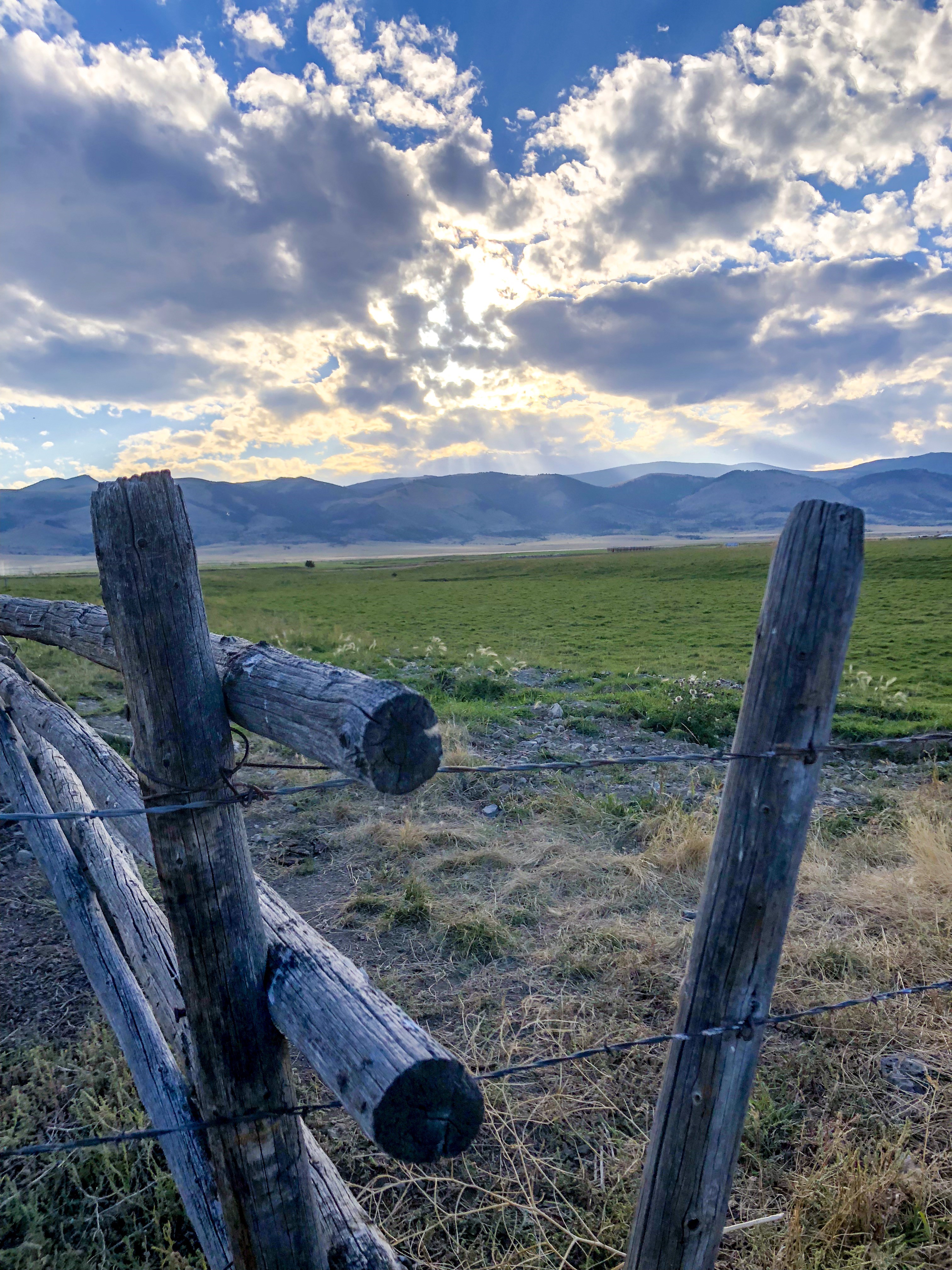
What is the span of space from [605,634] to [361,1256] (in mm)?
22095

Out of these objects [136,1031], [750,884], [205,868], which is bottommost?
[136,1031]

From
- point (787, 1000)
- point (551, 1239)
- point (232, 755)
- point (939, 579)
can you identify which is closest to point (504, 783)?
point (787, 1000)

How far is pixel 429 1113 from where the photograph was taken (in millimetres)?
1566

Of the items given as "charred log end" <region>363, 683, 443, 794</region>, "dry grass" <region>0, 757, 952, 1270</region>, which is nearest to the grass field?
"dry grass" <region>0, 757, 952, 1270</region>

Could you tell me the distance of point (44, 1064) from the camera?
352cm

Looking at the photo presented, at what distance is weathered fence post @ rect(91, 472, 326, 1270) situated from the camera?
5.69 ft

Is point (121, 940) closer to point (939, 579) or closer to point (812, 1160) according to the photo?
point (812, 1160)

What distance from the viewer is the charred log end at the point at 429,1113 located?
1516 mm

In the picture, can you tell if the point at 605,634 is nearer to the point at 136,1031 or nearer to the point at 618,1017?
the point at 618,1017

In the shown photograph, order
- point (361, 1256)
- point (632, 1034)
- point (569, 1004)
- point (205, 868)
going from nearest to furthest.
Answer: point (205, 868) → point (361, 1256) → point (632, 1034) → point (569, 1004)

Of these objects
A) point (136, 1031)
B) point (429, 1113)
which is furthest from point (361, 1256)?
point (136, 1031)

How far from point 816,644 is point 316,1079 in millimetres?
3544

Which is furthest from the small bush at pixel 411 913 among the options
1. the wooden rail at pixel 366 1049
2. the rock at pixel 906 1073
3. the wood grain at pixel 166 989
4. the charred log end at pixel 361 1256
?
the rock at pixel 906 1073

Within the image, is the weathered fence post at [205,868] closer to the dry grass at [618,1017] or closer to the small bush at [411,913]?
the dry grass at [618,1017]
